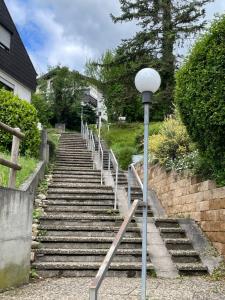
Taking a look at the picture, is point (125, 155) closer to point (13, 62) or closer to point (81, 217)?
point (81, 217)

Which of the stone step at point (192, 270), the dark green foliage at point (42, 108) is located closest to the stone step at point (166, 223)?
the stone step at point (192, 270)

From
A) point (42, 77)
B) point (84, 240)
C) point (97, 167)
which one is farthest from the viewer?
point (42, 77)

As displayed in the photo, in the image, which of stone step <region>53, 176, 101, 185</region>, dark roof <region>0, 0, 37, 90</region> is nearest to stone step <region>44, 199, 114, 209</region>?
stone step <region>53, 176, 101, 185</region>

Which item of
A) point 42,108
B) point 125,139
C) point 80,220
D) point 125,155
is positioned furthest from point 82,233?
point 42,108

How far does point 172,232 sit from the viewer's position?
7.82m

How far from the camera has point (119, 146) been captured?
1730 cm

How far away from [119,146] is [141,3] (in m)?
9.13

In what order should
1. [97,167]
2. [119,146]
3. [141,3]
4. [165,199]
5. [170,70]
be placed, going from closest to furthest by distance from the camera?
[165,199] → [97,167] → [119,146] → [170,70] → [141,3]

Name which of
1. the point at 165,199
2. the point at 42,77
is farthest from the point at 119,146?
the point at 42,77

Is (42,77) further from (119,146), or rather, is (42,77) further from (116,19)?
(119,146)

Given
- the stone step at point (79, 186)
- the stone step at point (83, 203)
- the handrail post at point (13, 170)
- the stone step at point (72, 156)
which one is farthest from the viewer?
the stone step at point (72, 156)

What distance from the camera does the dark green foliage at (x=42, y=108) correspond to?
26.0 m

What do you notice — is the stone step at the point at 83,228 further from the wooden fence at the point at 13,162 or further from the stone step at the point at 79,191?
the stone step at the point at 79,191

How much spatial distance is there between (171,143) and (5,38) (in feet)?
42.3
